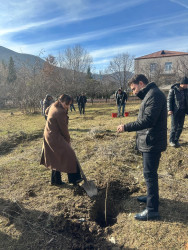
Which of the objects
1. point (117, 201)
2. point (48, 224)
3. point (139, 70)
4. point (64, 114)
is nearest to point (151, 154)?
point (117, 201)

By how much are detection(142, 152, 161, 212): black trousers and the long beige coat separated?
137cm

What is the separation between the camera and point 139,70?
37.4 meters

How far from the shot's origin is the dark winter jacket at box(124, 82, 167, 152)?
6.91ft

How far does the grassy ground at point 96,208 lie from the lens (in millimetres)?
2295

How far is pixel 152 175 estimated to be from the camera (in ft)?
7.60

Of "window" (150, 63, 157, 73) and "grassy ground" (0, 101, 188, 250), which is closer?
"grassy ground" (0, 101, 188, 250)

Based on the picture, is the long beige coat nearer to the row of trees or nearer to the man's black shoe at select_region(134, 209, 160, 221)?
the man's black shoe at select_region(134, 209, 160, 221)

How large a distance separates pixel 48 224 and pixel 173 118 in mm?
3851

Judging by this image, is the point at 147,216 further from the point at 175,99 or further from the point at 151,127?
the point at 175,99

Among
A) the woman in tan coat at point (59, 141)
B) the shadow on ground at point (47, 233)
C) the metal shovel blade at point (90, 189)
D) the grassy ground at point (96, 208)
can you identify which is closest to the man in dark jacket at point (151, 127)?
the grassy ground at point (96, 208)

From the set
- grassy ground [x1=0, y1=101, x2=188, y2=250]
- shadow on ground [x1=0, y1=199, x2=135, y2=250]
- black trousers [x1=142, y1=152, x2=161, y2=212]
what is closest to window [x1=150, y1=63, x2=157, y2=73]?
grassy ground [x1=0, y1=101, x2=188, y2=250]

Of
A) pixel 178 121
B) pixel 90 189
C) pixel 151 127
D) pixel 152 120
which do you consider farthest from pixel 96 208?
pixel 178 121

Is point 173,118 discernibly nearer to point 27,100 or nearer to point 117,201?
point 117,201

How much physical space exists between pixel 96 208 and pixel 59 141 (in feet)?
4.24
